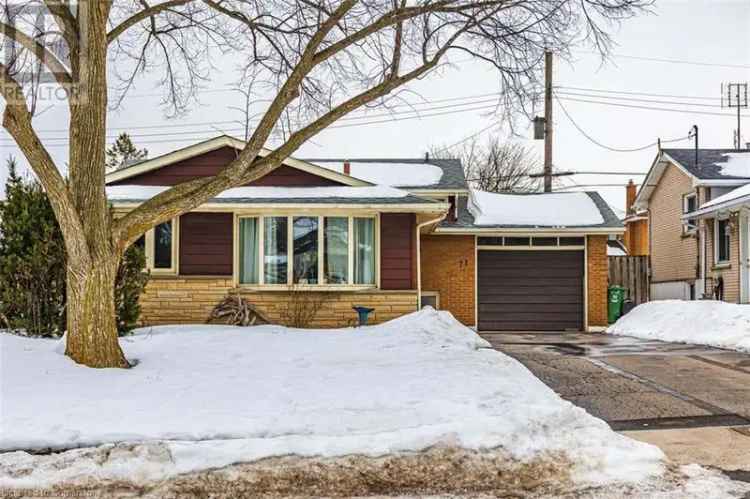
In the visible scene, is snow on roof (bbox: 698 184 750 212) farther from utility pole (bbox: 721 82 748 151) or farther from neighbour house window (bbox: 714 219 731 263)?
utility pole (bbox: 721 82 748 151)

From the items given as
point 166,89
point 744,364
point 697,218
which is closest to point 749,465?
point 744,364

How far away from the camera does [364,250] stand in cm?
1309

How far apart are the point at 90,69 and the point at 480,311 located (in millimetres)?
12584

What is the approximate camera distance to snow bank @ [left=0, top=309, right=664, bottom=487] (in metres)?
4.62

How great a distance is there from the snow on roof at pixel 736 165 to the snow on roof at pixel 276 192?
1198cm

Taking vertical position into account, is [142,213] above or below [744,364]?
above

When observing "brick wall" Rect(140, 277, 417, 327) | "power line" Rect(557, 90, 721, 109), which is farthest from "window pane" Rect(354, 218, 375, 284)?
"power line" Rect(557, 90, 721, 109)

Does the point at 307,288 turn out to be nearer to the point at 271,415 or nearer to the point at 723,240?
the point at 271,415

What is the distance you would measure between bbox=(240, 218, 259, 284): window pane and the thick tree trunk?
606cm

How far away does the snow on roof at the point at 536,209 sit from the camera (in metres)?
17.4

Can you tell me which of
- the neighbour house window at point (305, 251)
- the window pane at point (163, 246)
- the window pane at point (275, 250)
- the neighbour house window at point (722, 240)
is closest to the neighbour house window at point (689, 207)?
the neighbour house window at point (722, 240)

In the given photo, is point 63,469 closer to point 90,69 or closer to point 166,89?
point 90,69

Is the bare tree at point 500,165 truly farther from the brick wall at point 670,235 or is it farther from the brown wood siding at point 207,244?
the brown wood siding at point 207,244

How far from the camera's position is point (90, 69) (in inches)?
282
